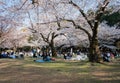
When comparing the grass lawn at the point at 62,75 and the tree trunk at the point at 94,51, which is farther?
the tree trunk at the point at 94,51

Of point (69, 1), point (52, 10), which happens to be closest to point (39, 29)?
point (52, 10)

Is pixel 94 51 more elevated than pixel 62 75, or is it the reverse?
pixel 94 51

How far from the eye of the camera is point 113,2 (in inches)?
880

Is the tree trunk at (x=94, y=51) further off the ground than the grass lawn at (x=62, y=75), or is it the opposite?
the tree trunk at (x=94, y=51)

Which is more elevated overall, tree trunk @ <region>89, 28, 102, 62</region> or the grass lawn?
tree trunk @ <region>89, 28, 102, 62</region>

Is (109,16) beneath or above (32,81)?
above

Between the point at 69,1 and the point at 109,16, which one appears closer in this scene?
the point at 69,1

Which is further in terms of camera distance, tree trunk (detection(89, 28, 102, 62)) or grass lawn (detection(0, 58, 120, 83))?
tree trunk (detection(89, 28, 102, 62))

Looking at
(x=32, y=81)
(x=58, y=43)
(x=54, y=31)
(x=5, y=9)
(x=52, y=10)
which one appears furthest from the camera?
(x=58, y=43)

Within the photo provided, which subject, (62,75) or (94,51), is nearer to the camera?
(62,75)

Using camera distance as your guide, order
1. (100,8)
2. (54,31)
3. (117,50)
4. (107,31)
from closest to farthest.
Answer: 1. (100,8)
2. (54,31)
3. (107,31)
4. (117,50)

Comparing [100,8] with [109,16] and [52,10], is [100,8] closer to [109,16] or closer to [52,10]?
[52,10]

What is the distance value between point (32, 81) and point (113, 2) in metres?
12.5

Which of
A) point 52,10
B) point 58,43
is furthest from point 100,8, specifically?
point 58,43
